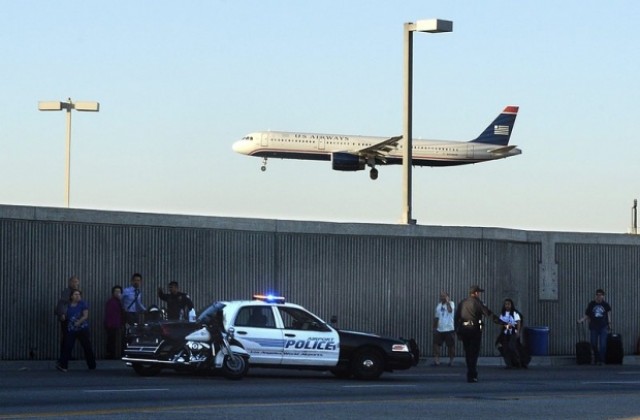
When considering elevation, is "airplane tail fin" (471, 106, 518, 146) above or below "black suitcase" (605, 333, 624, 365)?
above

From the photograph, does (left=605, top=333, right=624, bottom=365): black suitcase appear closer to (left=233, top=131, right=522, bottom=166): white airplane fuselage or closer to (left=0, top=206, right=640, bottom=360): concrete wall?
(left=0, top=206, right=640, bottom=360): concrete wall

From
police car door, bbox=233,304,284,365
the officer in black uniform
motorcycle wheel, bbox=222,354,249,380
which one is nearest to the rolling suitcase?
the officer in black uniform

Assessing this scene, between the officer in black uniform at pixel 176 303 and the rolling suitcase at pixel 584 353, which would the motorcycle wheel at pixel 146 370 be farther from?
the rolling suitcase at pixel 584 353

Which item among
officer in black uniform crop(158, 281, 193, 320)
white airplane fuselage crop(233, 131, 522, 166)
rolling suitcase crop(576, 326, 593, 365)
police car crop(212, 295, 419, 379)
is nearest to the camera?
police car crop(212, 295, 419, 379)

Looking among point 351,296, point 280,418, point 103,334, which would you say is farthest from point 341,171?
point 280,418

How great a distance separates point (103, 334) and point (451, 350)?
7.44 metres

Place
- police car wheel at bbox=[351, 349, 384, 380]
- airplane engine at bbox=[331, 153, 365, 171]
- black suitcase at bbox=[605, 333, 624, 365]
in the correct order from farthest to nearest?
airplane engine at bbox=[331, 153, 365, 171] < black suitcase at bbox=[605, 333, 624, 365] < police car wheel at bbox=[351, 349, 384, 380]

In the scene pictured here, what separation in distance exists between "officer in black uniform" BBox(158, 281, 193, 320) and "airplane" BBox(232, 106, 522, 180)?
120ft

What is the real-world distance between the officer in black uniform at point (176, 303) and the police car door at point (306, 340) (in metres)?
3.41

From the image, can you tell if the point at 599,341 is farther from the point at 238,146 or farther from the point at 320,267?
the point at 238,146

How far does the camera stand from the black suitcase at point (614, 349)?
32.6 metres

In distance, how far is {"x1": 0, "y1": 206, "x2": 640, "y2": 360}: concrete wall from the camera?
86.6 ft

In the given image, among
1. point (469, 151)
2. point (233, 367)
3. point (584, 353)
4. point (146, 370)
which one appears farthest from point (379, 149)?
point (233, 367)

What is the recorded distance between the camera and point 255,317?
75.5ft
